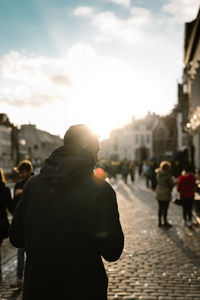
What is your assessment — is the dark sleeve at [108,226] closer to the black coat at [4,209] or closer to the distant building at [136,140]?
the black coat at [4,209]

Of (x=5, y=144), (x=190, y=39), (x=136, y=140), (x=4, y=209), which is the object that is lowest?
(x=4, y=209)

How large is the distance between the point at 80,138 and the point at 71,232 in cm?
56

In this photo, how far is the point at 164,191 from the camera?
11094mm

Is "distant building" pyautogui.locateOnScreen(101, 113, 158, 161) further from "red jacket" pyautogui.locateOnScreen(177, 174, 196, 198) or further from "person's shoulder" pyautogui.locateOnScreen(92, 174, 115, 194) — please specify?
"person's shoulder" pyautogui.locateOnScreen(92, 174, 115, 194)

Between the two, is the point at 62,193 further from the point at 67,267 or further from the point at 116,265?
the point at 116,265

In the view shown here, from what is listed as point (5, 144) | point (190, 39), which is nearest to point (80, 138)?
point (190, 39)

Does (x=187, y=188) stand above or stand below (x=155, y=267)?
above

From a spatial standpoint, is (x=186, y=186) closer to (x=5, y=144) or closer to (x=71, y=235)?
(x=71, y=235)

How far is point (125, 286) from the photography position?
570 cm

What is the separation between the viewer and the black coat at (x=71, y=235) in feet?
7.79

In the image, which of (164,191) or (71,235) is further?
(164,191)

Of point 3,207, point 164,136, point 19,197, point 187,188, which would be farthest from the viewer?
point 164,136

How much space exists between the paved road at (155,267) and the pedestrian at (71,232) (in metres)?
3.03

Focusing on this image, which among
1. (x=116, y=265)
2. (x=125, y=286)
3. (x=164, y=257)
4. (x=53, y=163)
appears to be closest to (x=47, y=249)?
(x=53, y=163)
